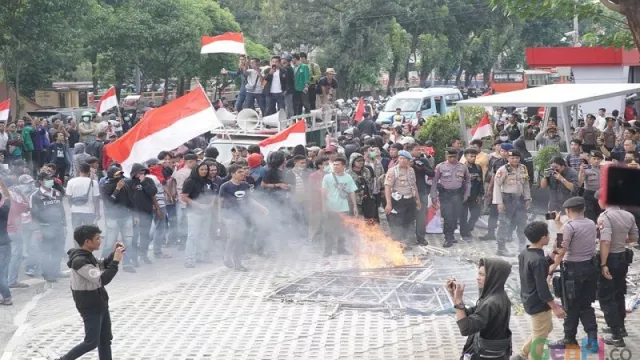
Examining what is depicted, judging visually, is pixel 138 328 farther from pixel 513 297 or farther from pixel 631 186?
pixel 631 186

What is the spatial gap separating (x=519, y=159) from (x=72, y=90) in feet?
107

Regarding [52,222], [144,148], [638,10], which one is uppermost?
[638,10]

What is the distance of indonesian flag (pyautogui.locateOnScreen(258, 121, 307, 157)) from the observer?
1627 cm

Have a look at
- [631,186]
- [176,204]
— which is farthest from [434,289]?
[631,186]

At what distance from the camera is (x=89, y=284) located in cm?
816

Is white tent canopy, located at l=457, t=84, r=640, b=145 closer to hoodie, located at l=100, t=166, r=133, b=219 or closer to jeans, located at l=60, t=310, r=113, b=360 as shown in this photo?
hoodie, located at l=100, t=166, r=133, b=219

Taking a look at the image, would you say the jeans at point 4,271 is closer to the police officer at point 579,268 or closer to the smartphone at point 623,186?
the police officer at point 579,268

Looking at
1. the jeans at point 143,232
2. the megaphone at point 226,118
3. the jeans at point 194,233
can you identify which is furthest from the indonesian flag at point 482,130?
the jeans at point 143,232

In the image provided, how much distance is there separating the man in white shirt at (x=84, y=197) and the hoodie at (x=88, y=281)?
4921 millimetres

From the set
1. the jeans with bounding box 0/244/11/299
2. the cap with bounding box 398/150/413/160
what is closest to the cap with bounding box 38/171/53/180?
the jeans with bounding box 0/244/11/299

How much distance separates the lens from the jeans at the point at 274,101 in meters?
19.2

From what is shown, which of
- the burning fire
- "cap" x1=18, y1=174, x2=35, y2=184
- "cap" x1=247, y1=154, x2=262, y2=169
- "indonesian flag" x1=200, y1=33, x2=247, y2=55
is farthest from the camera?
"indonesian flag" x1=200, y1=33, x2=247, y2=55

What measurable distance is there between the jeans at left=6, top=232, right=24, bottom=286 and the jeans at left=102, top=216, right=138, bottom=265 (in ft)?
3.97

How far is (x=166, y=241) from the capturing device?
48.4ft
